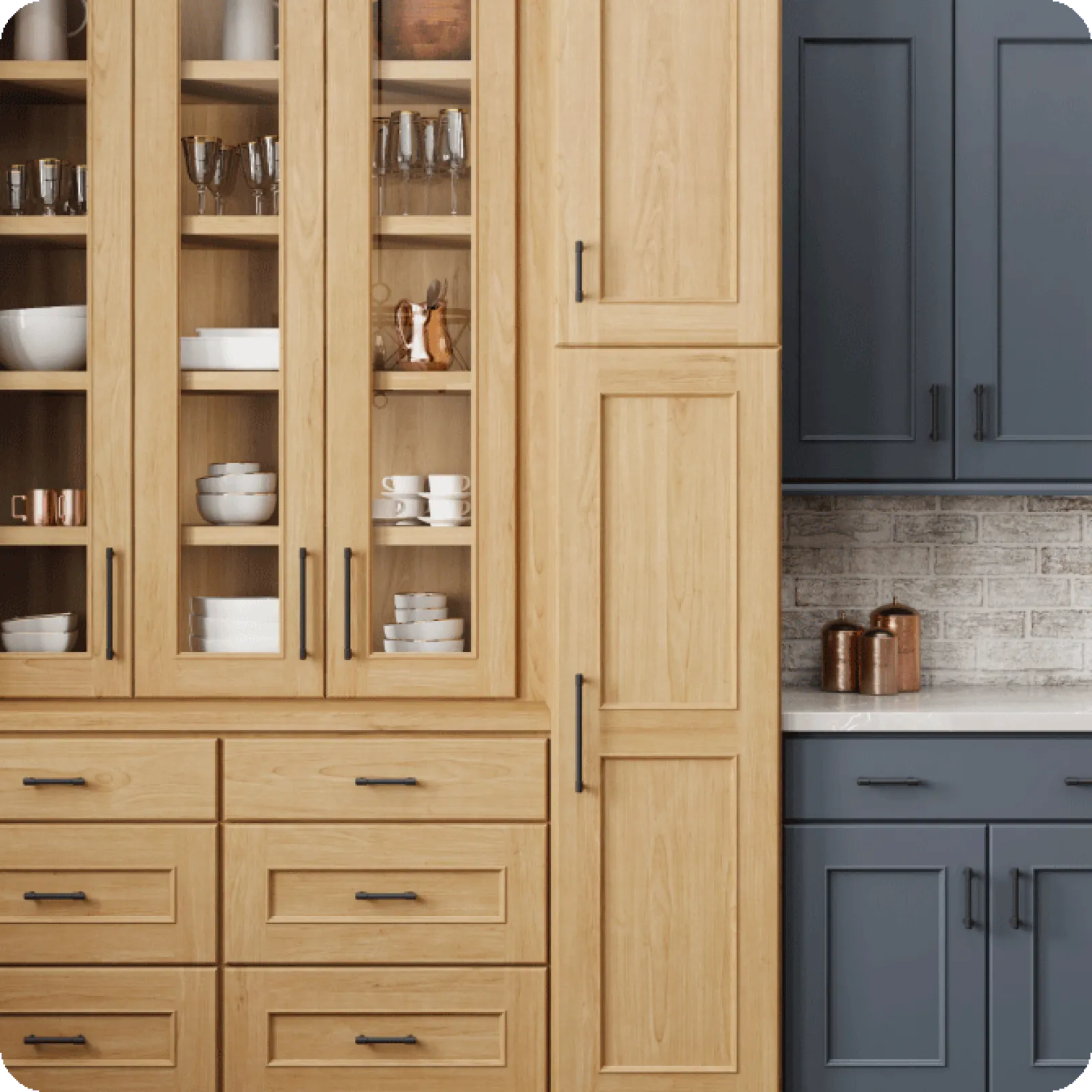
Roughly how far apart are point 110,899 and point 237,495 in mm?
834

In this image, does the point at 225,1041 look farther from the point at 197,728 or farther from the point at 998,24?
the point at 998,24

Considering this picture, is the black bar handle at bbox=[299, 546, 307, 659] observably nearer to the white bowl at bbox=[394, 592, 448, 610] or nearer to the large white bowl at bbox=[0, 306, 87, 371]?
the white bowl at bbox=[394, 592, 448, 610]

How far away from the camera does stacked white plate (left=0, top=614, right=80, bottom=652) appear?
233cm

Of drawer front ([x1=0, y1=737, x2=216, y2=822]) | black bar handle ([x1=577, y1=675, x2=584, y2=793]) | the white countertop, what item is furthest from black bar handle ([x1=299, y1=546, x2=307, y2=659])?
the white countertop

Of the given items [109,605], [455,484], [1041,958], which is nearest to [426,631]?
[455,484]

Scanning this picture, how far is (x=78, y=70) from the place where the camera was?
7.55 feet

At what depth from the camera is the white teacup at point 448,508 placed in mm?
2316

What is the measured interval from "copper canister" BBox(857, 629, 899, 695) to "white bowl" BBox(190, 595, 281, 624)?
1.29m

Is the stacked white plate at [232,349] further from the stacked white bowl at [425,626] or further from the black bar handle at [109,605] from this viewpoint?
the stacked white bowl at [425,626]

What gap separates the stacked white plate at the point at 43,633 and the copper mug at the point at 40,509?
0.64 ft

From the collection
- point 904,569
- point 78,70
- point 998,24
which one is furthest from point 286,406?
point 998,24

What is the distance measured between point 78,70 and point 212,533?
98 cm

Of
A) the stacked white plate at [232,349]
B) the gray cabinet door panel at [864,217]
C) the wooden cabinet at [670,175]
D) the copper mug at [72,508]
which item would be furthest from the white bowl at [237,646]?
the gray cabinet door panel at [864,217]

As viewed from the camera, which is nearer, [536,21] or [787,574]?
[536,21]
